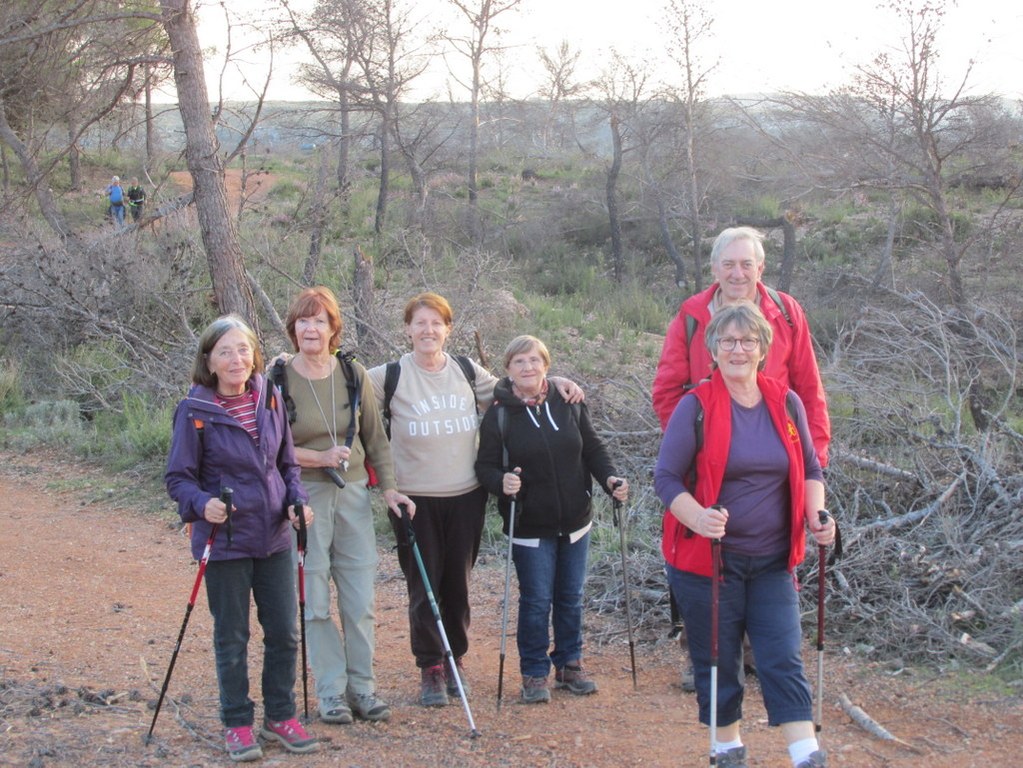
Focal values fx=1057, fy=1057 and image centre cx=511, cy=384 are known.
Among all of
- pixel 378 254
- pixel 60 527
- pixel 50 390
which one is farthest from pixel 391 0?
pixel 60 527

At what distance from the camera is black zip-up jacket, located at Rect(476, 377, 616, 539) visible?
4645mm

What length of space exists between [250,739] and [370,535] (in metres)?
0.97

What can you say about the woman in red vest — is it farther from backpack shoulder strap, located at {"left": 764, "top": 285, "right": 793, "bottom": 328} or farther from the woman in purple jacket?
the woman in purple jacket

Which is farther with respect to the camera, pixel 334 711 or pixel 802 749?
pixel 334 711

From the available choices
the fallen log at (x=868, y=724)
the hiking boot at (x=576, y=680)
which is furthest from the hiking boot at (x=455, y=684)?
the fallen log at (x=868, y=724)

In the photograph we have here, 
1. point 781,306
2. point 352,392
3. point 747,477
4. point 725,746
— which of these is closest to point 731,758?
point 725,746

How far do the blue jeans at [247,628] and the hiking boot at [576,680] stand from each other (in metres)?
1.29

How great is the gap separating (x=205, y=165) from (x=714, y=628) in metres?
7.51

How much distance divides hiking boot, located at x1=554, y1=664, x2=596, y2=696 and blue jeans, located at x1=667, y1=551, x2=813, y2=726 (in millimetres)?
1176

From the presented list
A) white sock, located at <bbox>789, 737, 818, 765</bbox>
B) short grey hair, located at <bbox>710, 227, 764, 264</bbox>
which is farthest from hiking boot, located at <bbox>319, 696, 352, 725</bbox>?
short grey hair, located at <bbox>710, 227, 764, 264</bbox>

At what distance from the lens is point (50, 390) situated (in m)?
12.8

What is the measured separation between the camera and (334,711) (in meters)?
4.46

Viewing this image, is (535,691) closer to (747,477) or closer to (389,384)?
(389,384)

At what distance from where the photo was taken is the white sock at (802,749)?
344cm
